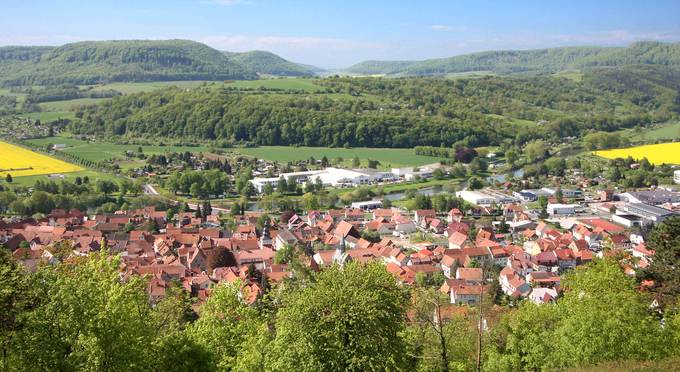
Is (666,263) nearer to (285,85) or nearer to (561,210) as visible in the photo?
(561,210)

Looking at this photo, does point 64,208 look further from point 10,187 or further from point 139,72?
point 139,72

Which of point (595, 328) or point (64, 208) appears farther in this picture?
point (64, 208)

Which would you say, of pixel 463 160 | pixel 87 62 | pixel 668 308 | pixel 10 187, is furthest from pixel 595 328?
pixel 87 62

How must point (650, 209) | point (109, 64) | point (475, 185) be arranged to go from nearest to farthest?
point (650, 209)
point (475, 185)
point (109, 64)

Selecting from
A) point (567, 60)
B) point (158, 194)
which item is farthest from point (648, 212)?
point (567, 60)

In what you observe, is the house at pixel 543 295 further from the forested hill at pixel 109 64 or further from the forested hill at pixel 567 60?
the forested hill at pixel 567 60

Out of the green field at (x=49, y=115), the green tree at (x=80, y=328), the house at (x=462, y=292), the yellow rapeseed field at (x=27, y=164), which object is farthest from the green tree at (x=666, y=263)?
the green field at (x=49, y=115)
